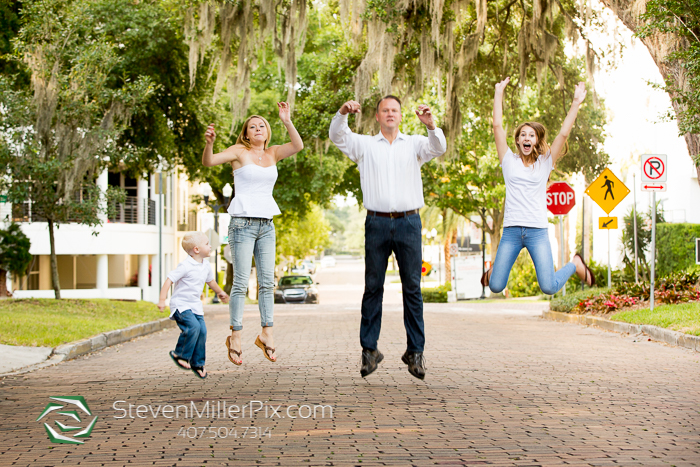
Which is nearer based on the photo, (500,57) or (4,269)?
(500,57)

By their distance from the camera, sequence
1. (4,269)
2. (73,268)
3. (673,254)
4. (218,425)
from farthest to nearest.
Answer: (73,268)
(673,254)
(4,269)
(218,425)

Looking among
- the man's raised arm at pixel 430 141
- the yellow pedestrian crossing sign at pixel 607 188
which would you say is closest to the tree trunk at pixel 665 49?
the yellow pedestrian crossing sign at pixel 607 188

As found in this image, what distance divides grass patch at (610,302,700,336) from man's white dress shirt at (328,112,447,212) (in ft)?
21.3

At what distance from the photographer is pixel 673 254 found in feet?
81.7

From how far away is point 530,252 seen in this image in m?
6.78

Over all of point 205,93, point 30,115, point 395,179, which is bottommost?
point 395,179

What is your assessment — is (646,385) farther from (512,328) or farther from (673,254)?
(673,254)

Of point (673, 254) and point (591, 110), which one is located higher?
point (591, 110)

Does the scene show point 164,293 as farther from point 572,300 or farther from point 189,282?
point 572,300

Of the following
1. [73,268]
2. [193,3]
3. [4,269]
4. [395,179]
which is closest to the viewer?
[395,179]

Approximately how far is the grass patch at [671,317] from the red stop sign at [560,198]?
8.48 feet

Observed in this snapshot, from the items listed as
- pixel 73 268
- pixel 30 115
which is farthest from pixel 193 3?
pixel 73 268

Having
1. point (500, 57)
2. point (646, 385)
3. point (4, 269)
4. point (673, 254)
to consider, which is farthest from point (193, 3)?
point (673, 254)

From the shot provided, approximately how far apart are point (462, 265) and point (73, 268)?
729 inches
